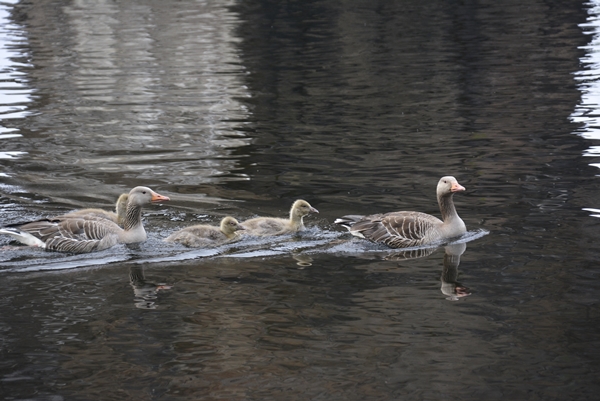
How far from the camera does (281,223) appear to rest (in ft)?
44.2

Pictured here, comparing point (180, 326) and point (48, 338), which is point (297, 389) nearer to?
point (180, 326)

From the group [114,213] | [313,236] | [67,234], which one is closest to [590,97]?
[313,236]

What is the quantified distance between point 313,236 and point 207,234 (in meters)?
1.54

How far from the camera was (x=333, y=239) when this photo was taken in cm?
1331

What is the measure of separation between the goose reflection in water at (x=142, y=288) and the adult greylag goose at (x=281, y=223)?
1.91 metres

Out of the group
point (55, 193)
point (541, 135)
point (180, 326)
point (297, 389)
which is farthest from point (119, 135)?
point (297, 389)

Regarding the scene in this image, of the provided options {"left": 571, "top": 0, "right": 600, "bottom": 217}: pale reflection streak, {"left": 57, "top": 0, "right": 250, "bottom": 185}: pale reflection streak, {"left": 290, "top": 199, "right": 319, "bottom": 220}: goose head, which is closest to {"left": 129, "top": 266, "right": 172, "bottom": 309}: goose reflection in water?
{"left": 290, "top": 199, "right": 319, "bottom": 220}: goose head

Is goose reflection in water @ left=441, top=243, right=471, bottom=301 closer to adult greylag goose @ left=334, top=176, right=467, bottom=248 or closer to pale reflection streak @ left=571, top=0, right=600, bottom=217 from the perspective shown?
adult greylag goose @ left=334, top=176, right=467, bottom=248

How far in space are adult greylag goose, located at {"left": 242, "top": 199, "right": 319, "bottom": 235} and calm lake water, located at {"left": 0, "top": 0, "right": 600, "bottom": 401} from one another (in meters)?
0.20

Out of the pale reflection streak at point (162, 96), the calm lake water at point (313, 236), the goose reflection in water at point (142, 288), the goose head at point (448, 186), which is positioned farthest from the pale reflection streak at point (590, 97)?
the pale reflection streak at point (162, 96)

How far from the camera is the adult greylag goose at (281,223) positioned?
13336 mm

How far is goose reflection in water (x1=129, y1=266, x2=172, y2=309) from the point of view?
416 inches

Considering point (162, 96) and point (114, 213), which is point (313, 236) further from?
point (162, 96)

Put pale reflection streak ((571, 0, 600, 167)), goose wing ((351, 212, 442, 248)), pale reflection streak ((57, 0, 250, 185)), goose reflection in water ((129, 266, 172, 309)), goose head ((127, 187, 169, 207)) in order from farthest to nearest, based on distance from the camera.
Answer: pale reflection streak ((571, 0, 600, 167)), pale reflection streak ((57, 0, 250, 185)), goose head ((127, 187, 169, 207)), goose wing ((351, 212, 442, 248)), goose reflection in water ((129, 266, 172, 309))
